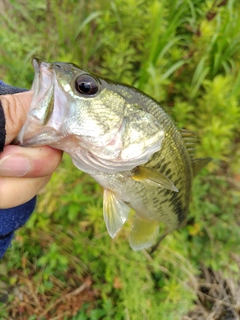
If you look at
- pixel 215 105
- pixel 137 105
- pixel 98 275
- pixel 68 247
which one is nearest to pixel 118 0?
pixel 215 105

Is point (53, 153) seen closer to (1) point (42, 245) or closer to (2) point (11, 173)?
(2) point (11, 173)

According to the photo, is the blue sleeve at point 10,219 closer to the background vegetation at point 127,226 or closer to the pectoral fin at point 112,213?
the pectoral fin at point 112,213

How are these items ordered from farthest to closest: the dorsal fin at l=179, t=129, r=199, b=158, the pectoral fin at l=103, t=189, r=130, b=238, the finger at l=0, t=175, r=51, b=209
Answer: the dorsal fin at l=179, t=129, r=199, b=158 < the pectoral fin at l=103, t=189, r=130, b=238 < the finger at l=0, t=175, r=51, b=209

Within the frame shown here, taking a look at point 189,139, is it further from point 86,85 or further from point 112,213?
point 86,85

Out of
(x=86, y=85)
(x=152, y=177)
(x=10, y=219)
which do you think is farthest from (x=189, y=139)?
(x=10, y=219)

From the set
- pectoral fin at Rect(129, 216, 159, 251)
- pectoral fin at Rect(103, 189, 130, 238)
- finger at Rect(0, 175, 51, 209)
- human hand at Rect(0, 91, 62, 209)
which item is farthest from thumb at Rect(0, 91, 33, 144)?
pectoral fin at Rect(129, 216, 159, 251)

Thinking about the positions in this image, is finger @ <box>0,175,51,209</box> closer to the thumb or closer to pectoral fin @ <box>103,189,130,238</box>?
the thumb
